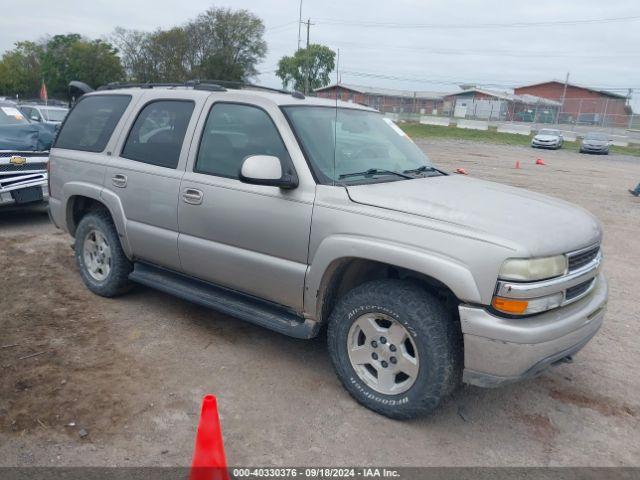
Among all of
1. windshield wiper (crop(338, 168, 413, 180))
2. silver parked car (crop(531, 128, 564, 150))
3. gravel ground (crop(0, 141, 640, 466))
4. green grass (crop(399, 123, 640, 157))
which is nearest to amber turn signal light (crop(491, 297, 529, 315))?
gravel ground (crop(0, 141, 640, 466))

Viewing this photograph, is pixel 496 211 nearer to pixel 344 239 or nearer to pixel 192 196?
pixel 344 239

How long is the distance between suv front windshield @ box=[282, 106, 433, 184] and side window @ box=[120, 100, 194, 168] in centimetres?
97

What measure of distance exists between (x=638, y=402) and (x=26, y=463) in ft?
12.2

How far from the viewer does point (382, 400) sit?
3314mm

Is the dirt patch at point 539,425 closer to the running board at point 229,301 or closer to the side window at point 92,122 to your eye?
the running board at point 229,301

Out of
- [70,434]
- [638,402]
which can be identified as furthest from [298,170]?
[638,402]

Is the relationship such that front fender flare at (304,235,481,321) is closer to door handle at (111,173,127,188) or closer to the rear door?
the rear door

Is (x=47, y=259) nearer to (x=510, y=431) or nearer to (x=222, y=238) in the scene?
(x=222, y=238)

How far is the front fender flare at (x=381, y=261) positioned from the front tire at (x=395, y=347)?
0.18 meters

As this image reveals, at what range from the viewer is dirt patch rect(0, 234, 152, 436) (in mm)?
3199

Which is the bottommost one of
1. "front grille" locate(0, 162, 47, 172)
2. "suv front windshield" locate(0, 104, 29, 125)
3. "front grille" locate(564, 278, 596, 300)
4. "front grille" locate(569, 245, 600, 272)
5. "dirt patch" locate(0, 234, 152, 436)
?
"dirt patch" locate(0, 234, 152, 436)

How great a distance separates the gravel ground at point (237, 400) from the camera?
9.86 feet

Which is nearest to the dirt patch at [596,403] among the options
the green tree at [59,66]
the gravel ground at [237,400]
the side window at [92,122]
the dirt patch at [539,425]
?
the gravel ground at [237,400]

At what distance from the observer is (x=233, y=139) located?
4.03 meters
